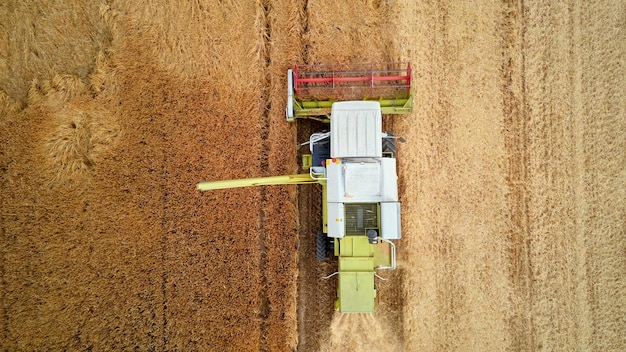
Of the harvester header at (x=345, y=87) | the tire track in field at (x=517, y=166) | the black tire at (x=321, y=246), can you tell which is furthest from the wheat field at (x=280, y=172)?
the black tire at (x=321, y=246)

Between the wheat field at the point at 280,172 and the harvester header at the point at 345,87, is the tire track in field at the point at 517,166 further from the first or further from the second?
the harvester header at the point at 345,87

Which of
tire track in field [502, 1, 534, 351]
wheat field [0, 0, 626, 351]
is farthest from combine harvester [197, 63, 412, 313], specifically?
tire track in field [502, 1, 534, 351]

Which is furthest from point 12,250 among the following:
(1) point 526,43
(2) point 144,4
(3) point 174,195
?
(1) point 526,43

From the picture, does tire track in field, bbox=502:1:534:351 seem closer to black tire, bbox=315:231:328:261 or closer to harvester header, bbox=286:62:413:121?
harvester header, bbox=286:62:413:121

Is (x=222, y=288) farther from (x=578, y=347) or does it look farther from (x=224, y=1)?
(x=578, y=347)

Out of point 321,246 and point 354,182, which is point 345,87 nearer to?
point 354,182

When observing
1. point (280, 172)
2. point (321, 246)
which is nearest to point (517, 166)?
point (321, 246)
